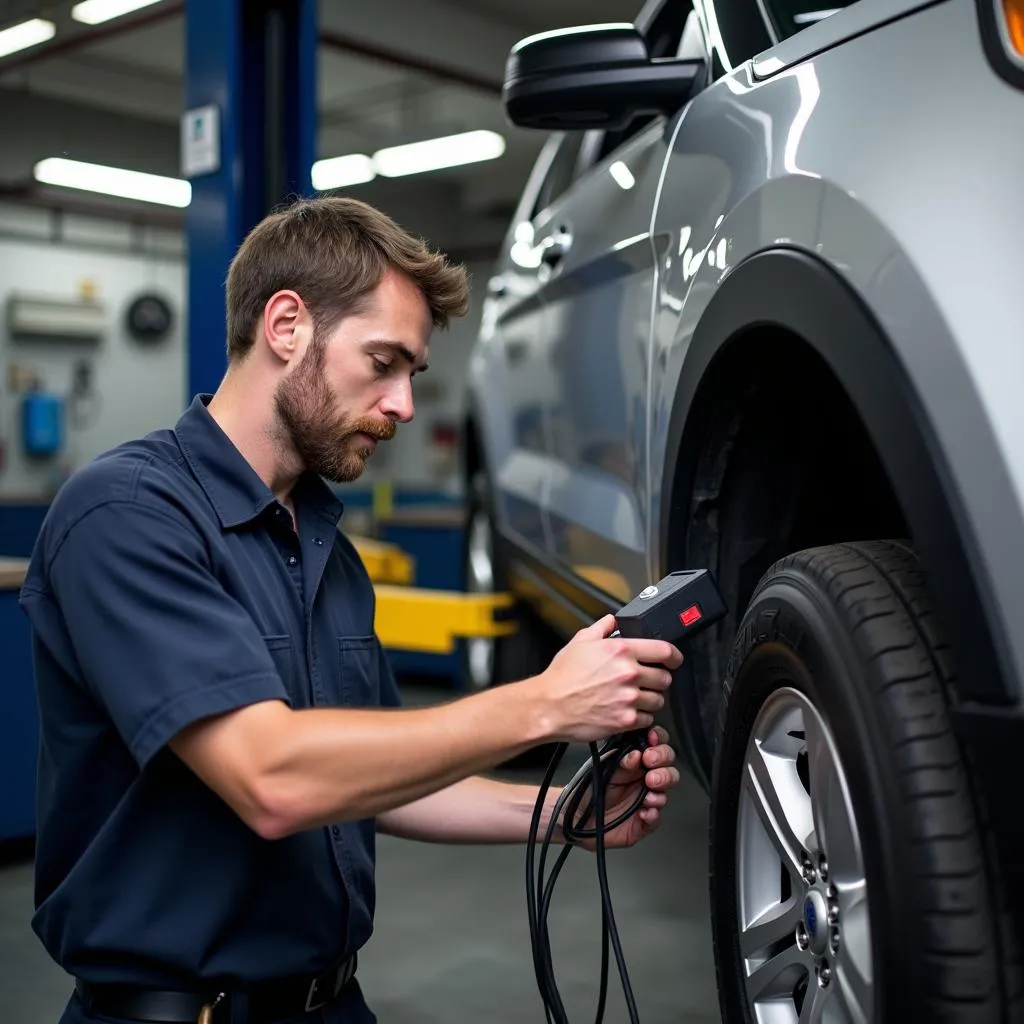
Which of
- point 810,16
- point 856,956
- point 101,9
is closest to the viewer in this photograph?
point 856,956

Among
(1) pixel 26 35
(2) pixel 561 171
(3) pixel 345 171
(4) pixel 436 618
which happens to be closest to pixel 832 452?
(2) pixel 561 171

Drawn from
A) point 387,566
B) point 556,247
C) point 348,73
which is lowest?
point 387,566

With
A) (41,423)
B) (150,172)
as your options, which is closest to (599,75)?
(150,172)

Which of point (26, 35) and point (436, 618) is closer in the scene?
point (436, 618)

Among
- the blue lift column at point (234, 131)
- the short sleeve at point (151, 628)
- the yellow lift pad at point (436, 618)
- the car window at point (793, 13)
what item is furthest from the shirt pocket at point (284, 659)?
the yellow lift pad at point (436, 618)

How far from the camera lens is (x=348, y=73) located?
9281 millimetres

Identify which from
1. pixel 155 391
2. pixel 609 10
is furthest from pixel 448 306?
pixel 155 391

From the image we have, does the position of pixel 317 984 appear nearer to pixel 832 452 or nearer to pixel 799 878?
pixel 799 878

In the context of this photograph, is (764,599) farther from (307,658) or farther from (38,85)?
(38,85)

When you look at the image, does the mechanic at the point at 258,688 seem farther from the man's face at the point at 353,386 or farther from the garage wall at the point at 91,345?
the garage wall at the point at 91,345

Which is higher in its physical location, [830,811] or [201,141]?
[201,141]

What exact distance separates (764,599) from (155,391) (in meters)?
11.5

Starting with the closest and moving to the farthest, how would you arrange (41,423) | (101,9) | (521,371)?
(521,371)
(101,9)
(41,423)

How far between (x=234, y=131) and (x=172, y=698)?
82.1 inches
